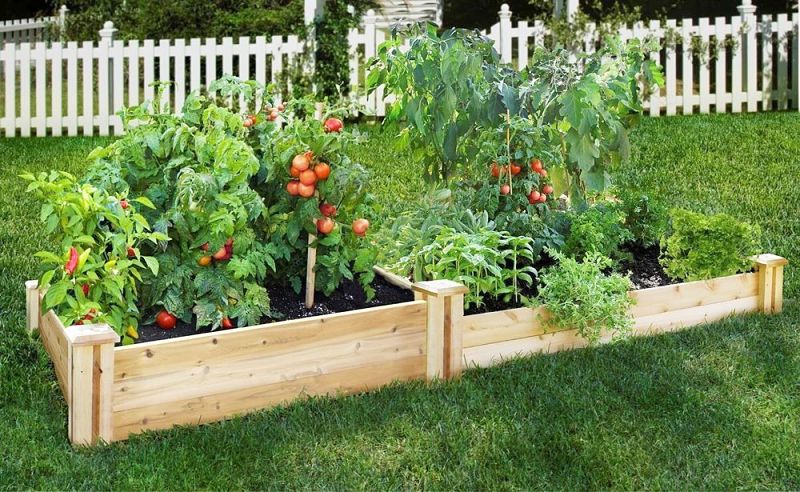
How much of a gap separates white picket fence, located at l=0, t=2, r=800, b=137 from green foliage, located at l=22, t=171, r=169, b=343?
5716 millimetres

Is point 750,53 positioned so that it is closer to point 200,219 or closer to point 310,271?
point 310,271

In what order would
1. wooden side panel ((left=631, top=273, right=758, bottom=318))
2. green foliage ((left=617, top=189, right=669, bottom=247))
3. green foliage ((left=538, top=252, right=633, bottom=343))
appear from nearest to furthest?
1. green foliage ((left=538, top=252, right=633, bottom=343))
2. wooden side panel ((left=631, top=273, right=758, bottom=318))
3. green foliage ((left=617, top=189, right=669, bottom=247))

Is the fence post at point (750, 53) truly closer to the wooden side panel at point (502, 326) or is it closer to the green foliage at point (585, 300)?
the green foliage at point (585, 300)

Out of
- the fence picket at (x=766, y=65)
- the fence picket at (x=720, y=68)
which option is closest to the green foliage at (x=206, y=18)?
the fence picket at (x=720, y=68)

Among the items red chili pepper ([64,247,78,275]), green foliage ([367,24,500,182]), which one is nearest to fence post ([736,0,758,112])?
green foliage ([367,24,500,182])

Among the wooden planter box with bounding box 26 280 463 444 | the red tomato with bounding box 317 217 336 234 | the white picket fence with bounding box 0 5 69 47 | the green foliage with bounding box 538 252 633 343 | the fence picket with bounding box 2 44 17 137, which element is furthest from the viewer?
the white picket fence with bounding box 0 5 69 47

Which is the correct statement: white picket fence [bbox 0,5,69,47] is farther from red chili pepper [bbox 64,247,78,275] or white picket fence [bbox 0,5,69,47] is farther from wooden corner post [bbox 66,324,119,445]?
wooden corner post [bbox 66,324,119,445]

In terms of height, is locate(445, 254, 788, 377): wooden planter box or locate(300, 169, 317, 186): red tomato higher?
locate(300, 169, 317, 186): red tomato

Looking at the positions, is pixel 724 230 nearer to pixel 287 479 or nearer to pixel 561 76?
pixel 561 76

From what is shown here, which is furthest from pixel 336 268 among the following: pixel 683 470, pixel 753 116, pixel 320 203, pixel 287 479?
pixel 753 116

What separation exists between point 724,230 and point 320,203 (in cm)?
183

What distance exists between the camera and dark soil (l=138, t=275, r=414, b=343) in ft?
11.5

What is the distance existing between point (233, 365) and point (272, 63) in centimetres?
690

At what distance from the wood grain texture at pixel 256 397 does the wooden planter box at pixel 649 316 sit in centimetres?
22
